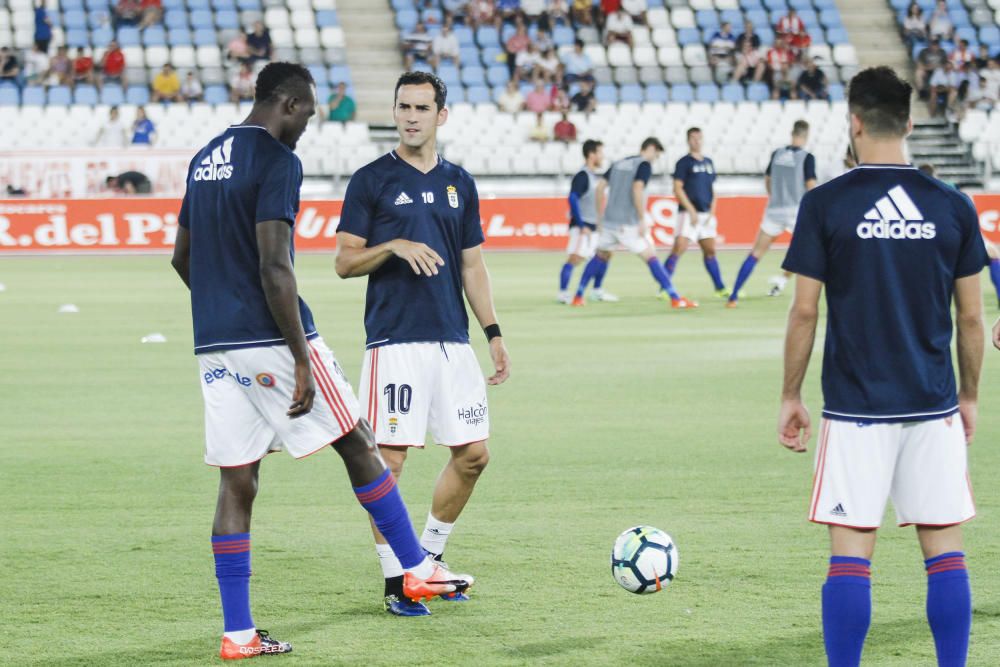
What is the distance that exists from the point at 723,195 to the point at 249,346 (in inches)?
1064

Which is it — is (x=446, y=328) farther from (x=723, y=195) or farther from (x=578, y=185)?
(x=723, y=195)

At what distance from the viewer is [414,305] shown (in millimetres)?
6473

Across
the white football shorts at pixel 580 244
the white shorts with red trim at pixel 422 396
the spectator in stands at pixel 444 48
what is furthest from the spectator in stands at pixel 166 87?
the white shorts with red trim at pixel 422 396

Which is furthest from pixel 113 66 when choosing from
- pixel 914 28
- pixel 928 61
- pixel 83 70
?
pixel 914 28

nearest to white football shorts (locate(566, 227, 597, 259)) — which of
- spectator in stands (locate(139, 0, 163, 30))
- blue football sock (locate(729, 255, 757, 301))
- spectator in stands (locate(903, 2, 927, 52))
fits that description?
blue football sock (locate(729, 255, 757, 301))

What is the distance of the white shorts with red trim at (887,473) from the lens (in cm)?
477

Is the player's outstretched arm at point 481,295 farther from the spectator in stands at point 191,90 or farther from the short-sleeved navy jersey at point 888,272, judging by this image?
the spectator in stands at point 191,90

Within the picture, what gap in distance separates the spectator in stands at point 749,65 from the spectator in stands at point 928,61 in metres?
3.93

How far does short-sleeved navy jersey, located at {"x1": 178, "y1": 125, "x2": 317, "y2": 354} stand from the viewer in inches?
216

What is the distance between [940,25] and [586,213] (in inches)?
845

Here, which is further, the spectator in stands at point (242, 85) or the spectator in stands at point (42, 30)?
the spectator in stands at point (42, 30)

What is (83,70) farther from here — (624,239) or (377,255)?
(377,255)

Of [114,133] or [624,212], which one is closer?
[624,212]

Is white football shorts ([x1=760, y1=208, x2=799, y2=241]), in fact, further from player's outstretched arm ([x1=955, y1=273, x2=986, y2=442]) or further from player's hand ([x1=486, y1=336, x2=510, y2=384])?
player's outstretched arm ([x1=955, y1=273, x2=986, y2=442])
